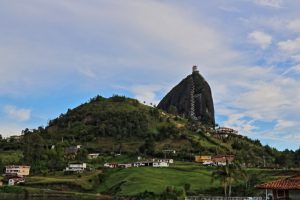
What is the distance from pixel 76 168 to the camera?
144500 millimetres

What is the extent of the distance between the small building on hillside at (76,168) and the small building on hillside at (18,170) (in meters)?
12.2

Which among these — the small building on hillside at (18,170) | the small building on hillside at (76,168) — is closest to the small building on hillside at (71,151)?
the small building on hillside at (76,168)

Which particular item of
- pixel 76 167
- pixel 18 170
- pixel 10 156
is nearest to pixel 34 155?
pixel 18 170

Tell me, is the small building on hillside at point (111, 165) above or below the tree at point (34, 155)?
below

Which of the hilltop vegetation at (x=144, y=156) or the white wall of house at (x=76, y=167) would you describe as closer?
the hilltop vegetation at (x=144, y=156)

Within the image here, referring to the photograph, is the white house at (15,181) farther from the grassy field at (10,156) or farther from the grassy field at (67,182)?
the grassy field at (10,156)

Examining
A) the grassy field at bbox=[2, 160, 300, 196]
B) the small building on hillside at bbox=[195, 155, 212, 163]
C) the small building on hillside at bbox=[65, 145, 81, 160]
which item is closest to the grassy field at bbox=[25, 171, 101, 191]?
the grassy field at bbox=[2, 160, 300, 196]

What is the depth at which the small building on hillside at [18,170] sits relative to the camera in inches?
5502

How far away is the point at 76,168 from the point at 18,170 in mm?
17344

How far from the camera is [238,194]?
9438 cm

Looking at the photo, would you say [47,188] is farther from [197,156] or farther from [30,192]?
[197,156]

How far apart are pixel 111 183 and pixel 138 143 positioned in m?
68.1

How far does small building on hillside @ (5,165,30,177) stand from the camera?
13975 cm

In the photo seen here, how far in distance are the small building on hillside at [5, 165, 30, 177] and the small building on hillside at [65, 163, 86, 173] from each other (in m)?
12.2
